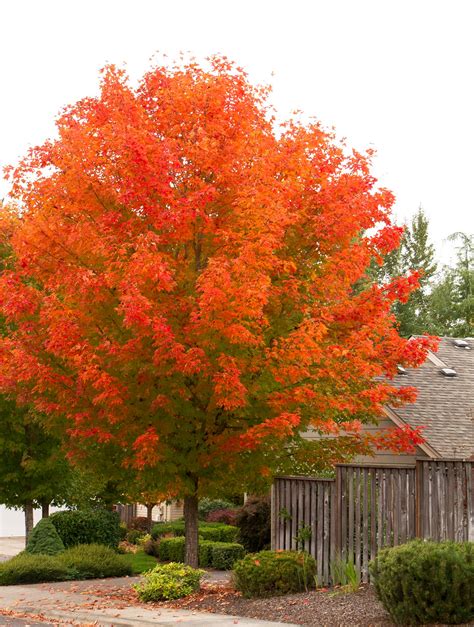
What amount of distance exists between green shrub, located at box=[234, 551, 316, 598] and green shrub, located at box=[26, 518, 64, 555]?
27.3 feet

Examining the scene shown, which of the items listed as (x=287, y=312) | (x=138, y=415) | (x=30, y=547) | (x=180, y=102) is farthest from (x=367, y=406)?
(x=30, y=547)

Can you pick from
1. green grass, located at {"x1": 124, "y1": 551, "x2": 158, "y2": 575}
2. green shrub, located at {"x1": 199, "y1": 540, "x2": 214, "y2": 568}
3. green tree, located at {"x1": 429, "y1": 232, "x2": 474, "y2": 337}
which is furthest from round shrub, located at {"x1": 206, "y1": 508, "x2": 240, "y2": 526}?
green tree, located at {"x1": 429, "y1": 232, "x2": 474, "y2": 337}

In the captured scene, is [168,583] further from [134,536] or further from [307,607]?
[134,536]

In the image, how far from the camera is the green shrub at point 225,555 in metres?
23.9

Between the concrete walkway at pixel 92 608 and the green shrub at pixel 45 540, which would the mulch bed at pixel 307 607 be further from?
the green shrub at pixel 45 540

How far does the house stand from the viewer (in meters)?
22.4

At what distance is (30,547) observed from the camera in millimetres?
23859

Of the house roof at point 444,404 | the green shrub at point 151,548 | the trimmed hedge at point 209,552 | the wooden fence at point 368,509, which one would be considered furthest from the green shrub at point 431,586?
the green shrub at point 151,548

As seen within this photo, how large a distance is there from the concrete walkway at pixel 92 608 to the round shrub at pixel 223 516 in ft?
37.4

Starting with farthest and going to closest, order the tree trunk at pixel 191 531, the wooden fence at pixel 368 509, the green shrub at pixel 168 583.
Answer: the tree trunk at pixel 191 531
the green shrub at pixel 168 583
the wooden fence at pixel 368 509

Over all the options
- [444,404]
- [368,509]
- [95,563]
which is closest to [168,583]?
[368,509]

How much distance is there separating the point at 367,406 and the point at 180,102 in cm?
636

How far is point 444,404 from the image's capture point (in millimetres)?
24734

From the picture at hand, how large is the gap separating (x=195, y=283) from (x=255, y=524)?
452 inches
